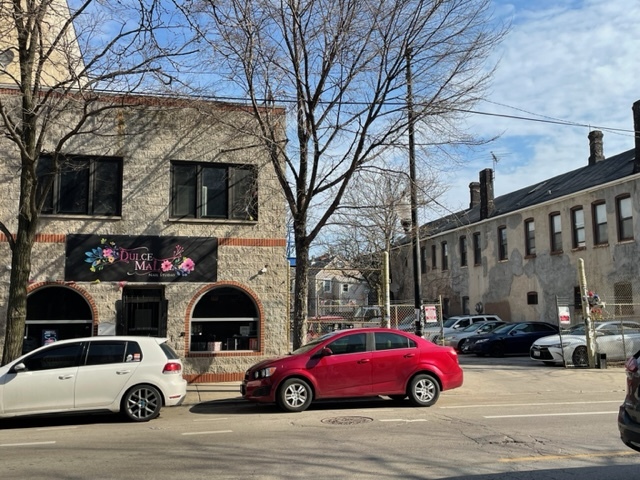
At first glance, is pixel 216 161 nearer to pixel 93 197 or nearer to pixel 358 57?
pixel 93 197

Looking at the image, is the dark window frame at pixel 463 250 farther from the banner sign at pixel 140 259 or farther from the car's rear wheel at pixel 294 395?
the car's rear wheel at pixel 294 395

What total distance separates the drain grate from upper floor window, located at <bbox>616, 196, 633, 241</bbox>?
19.4 metres

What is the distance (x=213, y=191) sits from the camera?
15180mm

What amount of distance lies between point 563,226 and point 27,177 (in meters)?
24.3

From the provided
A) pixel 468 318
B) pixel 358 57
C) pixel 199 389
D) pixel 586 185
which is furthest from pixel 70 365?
pixel 586 185

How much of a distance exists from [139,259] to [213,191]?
2570 mm

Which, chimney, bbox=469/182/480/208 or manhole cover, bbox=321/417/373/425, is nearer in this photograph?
→ manhole cover, bbox=321/417/373/425

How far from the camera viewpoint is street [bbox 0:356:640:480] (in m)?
6.25

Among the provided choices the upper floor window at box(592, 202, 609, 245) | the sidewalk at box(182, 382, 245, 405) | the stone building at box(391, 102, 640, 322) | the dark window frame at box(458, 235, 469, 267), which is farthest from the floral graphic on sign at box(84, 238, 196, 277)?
the dark window frame at box(458, 235, 469, 267)

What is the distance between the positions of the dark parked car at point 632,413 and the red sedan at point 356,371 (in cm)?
560

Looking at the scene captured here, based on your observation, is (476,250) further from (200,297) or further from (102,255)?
(102,255)

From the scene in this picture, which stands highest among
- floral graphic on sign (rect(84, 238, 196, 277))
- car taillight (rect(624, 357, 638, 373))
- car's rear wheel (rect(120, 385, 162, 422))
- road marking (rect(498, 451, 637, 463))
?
floral graphic on sign (rect(84, 238, 196, 277))

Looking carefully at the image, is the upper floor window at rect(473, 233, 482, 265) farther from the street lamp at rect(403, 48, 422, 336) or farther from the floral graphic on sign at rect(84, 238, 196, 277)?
the floral graphic on sign at rect(84, 238, 196, 277)

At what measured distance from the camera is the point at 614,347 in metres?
17.8
